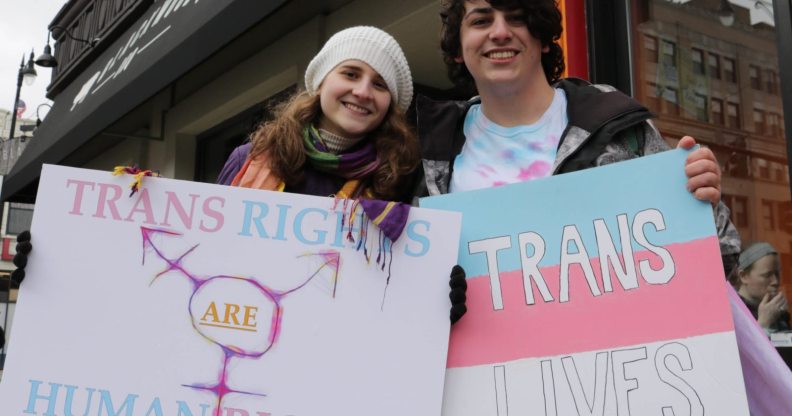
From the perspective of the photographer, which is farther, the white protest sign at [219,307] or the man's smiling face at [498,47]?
the man's smiling face at [498,47]

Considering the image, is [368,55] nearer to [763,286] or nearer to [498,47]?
[498,47]

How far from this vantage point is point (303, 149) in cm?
187

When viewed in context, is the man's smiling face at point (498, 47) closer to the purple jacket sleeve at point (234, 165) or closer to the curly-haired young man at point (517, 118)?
the curly-haired young man at point (517, 118)

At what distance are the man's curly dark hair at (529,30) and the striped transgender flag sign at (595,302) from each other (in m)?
0.45

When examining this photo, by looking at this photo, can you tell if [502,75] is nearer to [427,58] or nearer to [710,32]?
[710,32]

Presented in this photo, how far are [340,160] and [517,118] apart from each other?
18.5 inches

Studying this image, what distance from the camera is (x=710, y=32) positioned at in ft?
11.0

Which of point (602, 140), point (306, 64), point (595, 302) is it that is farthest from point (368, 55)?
point (306, 64)

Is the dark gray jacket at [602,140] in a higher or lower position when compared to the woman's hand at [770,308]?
higher

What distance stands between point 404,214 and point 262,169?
54 cm

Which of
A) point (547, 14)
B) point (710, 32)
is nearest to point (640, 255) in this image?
point (547, 14)

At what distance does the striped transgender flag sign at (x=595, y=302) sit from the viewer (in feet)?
4.37

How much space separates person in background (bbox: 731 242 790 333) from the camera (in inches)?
113

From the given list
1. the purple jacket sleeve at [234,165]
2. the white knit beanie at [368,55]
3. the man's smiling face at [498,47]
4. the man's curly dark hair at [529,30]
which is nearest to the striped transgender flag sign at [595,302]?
the man's smiling face at [498,47]
